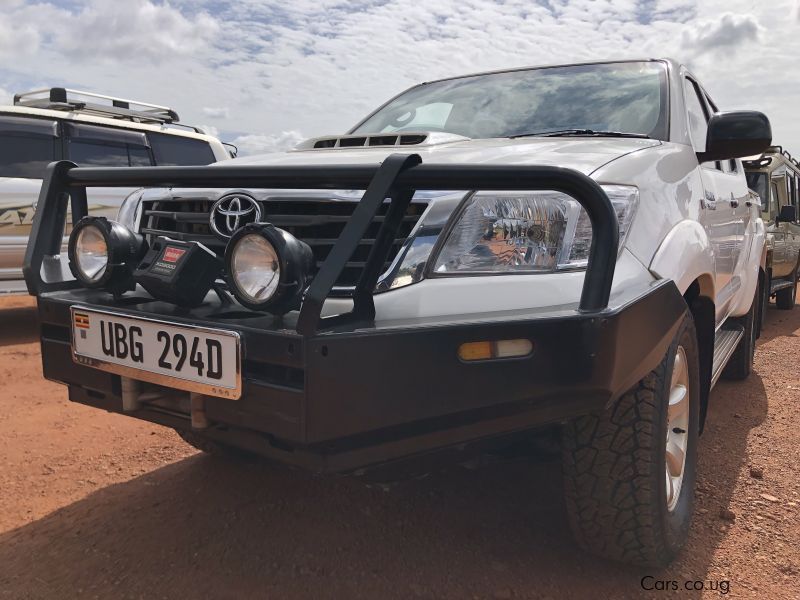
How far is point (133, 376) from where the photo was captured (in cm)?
188

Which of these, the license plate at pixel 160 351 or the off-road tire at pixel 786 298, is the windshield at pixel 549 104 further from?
the off-road tire at pixel 786 298

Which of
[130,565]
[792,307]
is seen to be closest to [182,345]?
[130,565]

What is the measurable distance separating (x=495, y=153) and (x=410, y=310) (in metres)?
0.74

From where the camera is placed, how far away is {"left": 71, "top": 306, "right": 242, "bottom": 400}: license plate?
1679mm

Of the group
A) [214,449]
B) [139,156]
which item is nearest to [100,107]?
[139,156]

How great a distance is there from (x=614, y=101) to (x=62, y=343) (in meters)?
2.30

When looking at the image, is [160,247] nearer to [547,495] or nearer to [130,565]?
[130,565]

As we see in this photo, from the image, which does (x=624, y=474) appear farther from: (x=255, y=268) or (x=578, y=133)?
(x=578, y=133)

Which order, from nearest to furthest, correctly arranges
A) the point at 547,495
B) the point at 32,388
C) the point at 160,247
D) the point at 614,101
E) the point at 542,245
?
the point at 542,245 → the point at 160,247 → the point at 547,495 → the point at 614,101 → the point at 32,388

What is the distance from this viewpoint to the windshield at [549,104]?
2.81 m

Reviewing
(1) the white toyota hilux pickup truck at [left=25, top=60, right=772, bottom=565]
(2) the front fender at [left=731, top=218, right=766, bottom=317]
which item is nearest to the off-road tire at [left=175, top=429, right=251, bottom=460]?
(1) the white toyota hilux pickup truck at [left=25, top=60, right=772, bottom=565]

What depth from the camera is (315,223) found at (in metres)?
1.91

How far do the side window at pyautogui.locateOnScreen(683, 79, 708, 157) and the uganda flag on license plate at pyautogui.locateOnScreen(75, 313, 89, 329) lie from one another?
8.06ft

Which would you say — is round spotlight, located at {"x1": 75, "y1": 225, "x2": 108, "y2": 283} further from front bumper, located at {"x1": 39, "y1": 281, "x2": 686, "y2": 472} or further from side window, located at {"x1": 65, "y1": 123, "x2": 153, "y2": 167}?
side window, located at {"x1": 65, "y1": 123, "x2": 153, "y2": 167}
